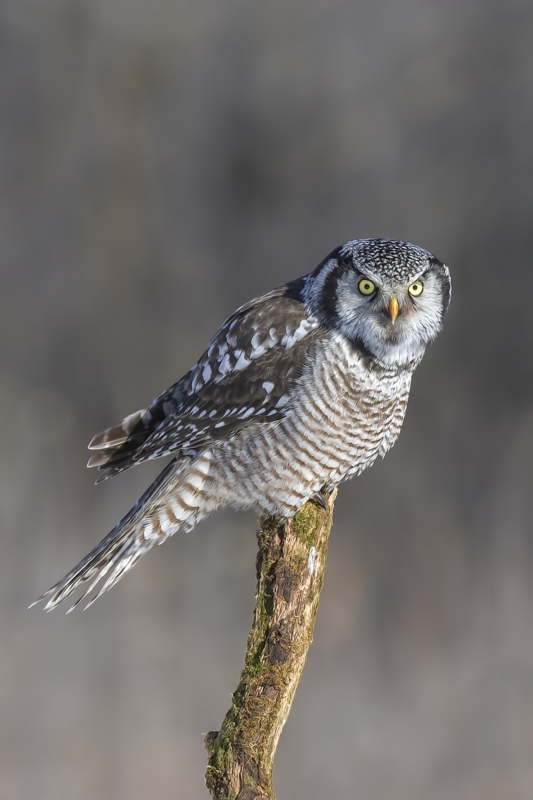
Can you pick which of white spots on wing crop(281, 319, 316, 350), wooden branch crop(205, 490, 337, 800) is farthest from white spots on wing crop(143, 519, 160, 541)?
white spots on wing crop(281, 319, 316, 350)

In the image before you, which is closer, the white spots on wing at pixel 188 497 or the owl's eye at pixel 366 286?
the owl's eye at pixel 366 286

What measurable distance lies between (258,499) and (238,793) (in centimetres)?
77

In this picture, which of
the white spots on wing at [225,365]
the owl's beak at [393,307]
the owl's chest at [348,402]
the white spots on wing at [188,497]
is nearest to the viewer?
the owl's beak at [393,307]

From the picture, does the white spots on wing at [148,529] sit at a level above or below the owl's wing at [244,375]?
below

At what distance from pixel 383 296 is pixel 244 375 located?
18.0 inches

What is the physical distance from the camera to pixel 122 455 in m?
2.33

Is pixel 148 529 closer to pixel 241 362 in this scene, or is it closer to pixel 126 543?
pixel 126 543

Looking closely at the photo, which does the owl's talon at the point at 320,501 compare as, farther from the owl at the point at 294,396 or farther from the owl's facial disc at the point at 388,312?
the owl's facial disc at the point at 388,312

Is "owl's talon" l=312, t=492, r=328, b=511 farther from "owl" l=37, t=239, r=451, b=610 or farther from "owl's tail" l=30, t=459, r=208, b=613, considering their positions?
"owl's tail" l=30, t=459, r=208, b=613

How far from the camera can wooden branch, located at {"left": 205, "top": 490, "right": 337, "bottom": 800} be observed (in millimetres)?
1812

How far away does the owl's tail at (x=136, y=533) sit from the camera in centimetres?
213

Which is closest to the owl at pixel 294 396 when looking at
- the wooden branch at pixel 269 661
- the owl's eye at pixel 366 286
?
the owl's eye at pixel 366 286

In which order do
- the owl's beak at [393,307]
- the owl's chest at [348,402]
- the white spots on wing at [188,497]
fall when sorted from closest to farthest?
the owl's beak at [393,307] → the owl's chest at [348,402] → the white spots on wing at [188,497]

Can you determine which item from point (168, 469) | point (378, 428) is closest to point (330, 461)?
point (378, 428)
